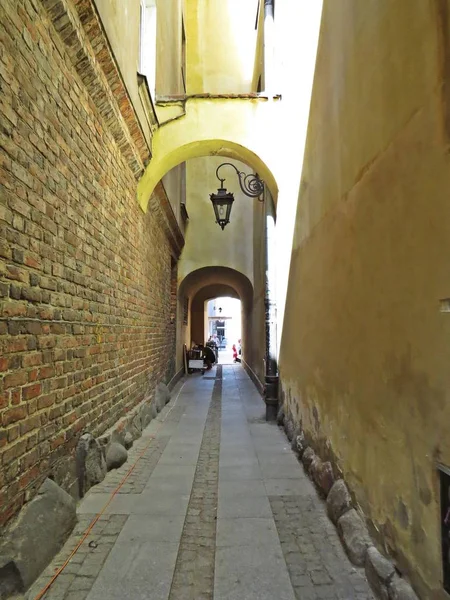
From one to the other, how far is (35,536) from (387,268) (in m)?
2.48

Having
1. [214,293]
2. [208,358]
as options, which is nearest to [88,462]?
[208,358]

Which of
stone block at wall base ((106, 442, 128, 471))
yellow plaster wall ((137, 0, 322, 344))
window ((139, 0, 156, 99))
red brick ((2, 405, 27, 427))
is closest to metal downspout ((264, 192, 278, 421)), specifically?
yellow plaster wall ((137, 0, 322, 344))

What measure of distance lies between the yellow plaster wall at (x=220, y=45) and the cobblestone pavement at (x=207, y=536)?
10744mm

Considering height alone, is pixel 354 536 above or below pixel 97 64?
below

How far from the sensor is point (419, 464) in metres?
1.89

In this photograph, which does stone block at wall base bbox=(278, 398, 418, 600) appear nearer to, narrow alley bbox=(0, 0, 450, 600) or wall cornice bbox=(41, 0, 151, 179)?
narrow alley bbox=(0, 0, 450, 600)

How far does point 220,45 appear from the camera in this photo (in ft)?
39.9

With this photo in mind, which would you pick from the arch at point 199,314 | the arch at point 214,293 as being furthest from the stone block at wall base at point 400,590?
the arch at point 199,314

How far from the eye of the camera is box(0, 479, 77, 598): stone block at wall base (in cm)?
209

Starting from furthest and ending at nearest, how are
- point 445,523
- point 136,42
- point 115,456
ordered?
point 136,42
point 115,456
point 445,523

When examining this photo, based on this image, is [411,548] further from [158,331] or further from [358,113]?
[158,331]

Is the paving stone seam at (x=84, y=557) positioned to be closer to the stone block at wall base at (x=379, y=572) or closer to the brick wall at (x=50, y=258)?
the brick wall at (x=50, y=258)

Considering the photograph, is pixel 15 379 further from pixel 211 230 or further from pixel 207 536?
pixel 211 230

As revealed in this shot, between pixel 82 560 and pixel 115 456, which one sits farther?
pixel 115 456
